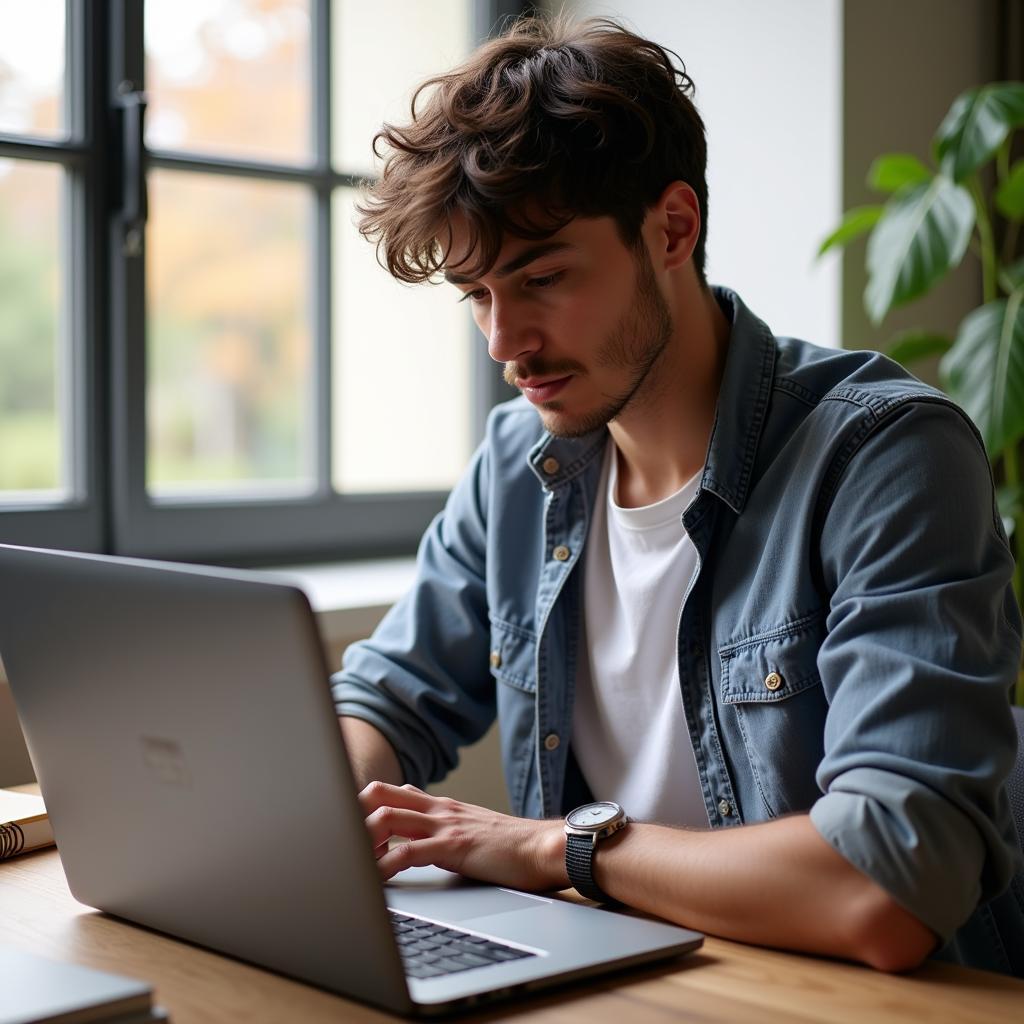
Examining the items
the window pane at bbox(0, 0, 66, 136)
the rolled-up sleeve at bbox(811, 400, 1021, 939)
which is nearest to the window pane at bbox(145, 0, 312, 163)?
the window pane at bbox(0, 0, 66, 136)

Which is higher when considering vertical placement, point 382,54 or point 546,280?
point 382,54

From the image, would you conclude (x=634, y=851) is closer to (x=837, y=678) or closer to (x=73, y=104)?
(x=837, y=678)

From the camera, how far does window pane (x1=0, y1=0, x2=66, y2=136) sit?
2086 millimetres

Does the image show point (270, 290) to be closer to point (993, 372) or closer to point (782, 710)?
point (993, 372)

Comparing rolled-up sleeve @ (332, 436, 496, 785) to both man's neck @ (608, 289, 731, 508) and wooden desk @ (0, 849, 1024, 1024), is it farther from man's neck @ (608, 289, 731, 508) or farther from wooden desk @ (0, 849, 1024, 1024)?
wooden desk @ (0, 849, 1024, 1024)

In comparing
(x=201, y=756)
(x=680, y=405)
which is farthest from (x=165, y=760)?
(x=680, y=405)

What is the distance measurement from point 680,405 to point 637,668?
29cm

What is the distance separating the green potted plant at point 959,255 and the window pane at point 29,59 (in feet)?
4.01

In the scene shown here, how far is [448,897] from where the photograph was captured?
43.4 inches

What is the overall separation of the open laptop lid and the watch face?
0.31 meters

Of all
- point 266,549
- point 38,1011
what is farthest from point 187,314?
point 38,1011

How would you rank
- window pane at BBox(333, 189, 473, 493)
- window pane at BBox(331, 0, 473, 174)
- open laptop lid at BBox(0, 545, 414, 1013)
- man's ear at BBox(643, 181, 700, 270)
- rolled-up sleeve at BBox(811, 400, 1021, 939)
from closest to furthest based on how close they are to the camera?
open laptop lid at BBox(0, 545, 414, 1013) → rolled-up sleeve at BBox(811, 400, 1021, 939) → man's ear at BBox(643, 181, 700, 270) → window pane at BBox(331, 0, 473, 174) → window pane at BBox(333, 189, 473, 493)

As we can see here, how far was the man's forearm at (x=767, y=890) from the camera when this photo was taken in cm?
99

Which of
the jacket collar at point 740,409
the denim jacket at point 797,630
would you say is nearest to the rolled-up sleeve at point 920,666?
the denim jacket at point 797,630
